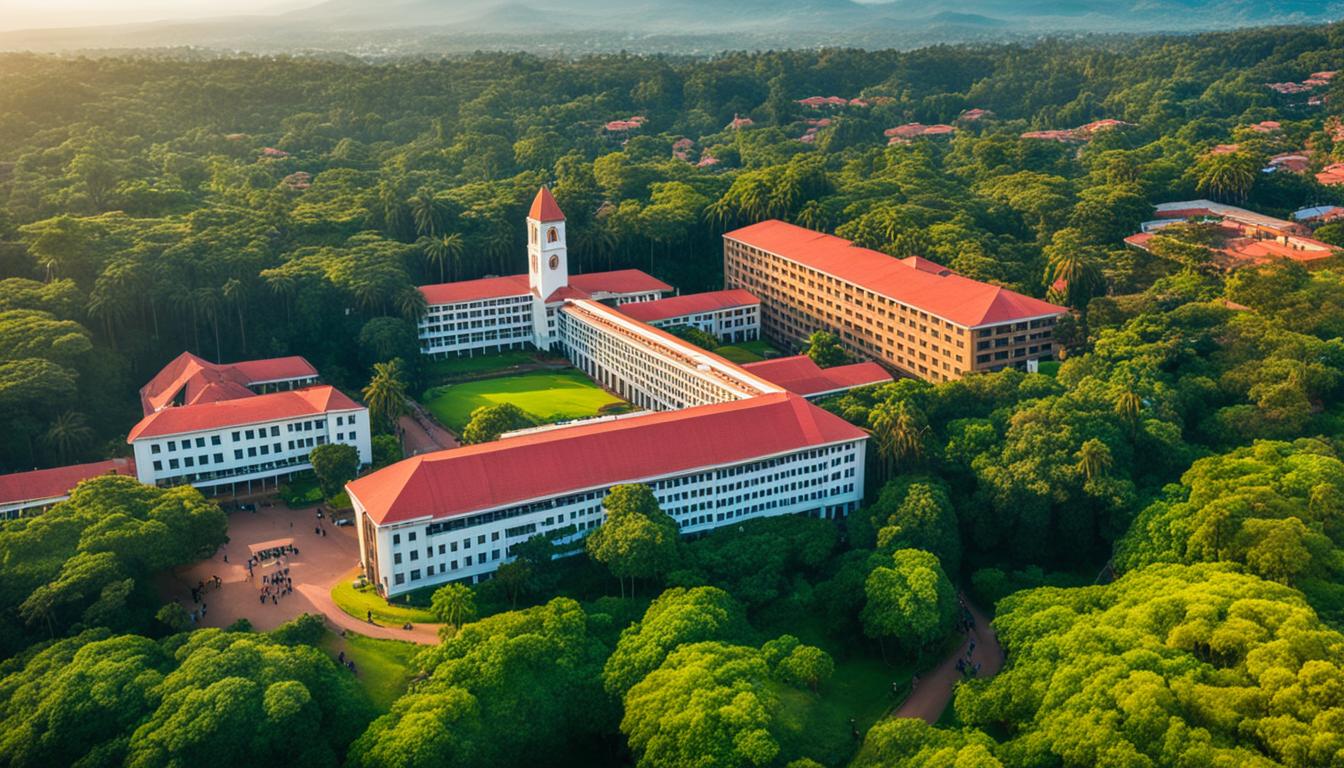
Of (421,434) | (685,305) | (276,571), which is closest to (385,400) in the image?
(421,434)

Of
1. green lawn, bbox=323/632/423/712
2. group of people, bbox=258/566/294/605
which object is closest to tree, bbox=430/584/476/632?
green lawn, bbox=323/632/423/712

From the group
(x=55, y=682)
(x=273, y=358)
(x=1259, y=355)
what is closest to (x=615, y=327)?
(x=273, y=358)

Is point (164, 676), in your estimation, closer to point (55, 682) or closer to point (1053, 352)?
point (55, 682)

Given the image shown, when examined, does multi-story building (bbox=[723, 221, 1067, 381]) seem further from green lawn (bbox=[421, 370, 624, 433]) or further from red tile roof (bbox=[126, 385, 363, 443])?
red tile roof (bbox=[126, 385, 363, 443])

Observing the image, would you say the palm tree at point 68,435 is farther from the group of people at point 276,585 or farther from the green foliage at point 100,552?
the group of people at point 276,585

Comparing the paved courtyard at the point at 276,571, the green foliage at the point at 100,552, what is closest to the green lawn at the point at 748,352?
the paved courtyard at the point at 276,571

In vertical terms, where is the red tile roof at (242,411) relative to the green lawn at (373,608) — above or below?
above
